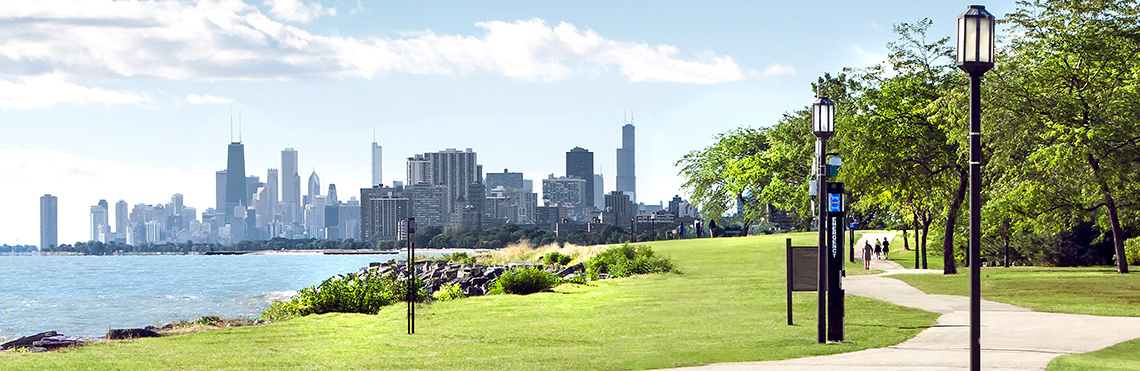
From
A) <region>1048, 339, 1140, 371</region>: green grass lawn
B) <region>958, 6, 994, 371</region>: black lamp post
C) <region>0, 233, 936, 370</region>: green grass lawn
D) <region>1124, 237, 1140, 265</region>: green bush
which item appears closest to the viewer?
<region>958, 6, 994, 371</region>: black lamp post

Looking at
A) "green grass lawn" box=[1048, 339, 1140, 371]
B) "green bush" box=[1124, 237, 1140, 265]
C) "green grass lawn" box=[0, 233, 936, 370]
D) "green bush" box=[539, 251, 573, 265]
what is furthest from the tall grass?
"green grass lawn" box=[1048, 339, 1140, 371]

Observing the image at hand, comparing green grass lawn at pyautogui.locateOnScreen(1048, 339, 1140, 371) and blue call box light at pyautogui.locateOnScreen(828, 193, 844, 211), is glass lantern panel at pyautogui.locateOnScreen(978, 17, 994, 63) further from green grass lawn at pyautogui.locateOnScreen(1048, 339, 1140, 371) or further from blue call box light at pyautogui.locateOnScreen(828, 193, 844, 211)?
blue call box light at pyautogui.locateOnScreen(828, 193, 844, 211)

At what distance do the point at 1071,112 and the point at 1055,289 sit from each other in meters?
5.33

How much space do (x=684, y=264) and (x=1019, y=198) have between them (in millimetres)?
22036

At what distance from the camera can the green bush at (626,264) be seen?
42656 mm

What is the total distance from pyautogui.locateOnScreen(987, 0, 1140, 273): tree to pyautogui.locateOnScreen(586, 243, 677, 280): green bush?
554 inches

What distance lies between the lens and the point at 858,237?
268ft

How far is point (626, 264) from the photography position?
43.1 metres

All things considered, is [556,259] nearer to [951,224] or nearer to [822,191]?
[951,224]

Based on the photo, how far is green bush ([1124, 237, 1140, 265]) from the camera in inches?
1668

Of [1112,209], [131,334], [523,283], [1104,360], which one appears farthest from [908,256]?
[131,334]

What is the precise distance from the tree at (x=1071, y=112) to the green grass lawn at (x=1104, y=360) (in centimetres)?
1475

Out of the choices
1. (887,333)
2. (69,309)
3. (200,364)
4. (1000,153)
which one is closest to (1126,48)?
(1000,153)

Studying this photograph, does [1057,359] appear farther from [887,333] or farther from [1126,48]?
[1126,48]
